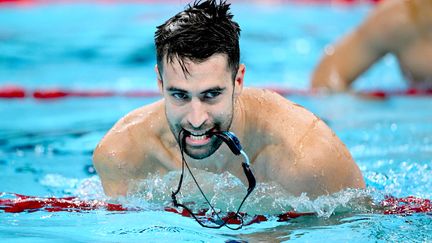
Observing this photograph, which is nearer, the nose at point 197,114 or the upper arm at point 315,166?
the nose at point 197,114

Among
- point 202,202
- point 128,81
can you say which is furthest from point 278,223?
point 128,81

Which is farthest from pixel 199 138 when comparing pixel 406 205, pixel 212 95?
pixel 406 205

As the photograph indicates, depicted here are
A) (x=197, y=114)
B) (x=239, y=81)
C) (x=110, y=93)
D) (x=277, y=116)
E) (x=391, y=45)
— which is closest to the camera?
(x=197, y=114)

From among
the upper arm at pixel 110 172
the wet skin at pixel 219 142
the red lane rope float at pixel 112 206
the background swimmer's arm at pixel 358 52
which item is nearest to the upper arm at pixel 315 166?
the wet skin at pixel 219 142

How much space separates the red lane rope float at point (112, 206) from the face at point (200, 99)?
350 millimetres

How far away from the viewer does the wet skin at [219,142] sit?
7.33ft

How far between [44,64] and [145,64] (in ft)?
2.22

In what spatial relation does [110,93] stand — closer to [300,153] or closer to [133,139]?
[133,139]

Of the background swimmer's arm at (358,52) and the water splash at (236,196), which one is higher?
the background swimmer's arm at (358,52)

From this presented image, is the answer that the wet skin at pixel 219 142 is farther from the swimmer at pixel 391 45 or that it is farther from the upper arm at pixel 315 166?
the swimmer at pixel 391 45

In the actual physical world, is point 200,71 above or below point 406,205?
above

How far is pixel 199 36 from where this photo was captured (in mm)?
2219

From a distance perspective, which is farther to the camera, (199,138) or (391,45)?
(391,45)

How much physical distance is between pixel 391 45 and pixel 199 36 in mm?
2449
